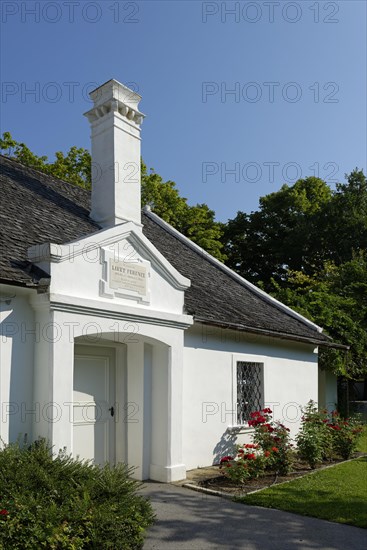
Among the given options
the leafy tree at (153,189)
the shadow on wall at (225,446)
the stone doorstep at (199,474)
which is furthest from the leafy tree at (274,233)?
the stone doorstep at (199,474)

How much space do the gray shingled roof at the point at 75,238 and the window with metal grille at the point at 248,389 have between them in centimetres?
96

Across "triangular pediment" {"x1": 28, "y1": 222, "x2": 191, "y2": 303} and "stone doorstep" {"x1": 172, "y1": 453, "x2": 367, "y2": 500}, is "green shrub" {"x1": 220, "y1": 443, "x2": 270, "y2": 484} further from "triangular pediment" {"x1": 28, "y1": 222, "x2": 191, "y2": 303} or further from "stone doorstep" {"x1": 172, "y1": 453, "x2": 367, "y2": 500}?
"triangular pediment" {"x1": 28, "y1": 222, "x2": 191, "y2": 303}

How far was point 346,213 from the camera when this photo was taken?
33219 millimetres

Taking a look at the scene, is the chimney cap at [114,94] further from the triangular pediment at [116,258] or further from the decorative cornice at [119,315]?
the decorative cornice at [119,315]

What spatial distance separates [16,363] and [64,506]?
241 centimetres

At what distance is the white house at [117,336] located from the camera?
24.0 feet

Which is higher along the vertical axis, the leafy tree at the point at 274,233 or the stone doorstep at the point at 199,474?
the leafy tree at the point at 274,233

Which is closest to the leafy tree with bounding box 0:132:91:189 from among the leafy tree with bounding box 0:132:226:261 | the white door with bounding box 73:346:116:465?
the leafy tree with bounding box 0:132:226:261

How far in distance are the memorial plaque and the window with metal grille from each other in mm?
3781

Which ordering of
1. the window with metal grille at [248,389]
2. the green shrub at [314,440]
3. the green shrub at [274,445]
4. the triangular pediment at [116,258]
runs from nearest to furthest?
1. the triangular pediment at [116,258]
2. the green shrub at [274,445]
3. the green shrub at [314,440]
4. the window with metal grille at [248,389]

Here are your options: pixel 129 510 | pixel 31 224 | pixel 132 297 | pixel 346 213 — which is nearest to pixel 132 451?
pixel 132 297

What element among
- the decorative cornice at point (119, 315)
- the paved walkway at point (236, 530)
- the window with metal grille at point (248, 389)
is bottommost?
the paved walkway at point (236, 530)

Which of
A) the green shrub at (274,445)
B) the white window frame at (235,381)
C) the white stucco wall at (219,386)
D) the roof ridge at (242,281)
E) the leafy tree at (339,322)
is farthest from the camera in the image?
the leafy tree at (339,322)

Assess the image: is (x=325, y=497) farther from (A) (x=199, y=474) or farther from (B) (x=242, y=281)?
(B) (x=242, y=281)
